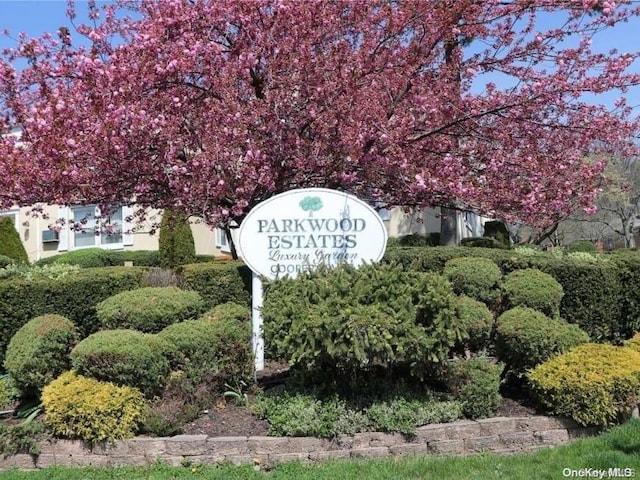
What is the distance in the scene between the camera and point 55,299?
6730 millimetres

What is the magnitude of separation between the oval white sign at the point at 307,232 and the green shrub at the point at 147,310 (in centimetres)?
79

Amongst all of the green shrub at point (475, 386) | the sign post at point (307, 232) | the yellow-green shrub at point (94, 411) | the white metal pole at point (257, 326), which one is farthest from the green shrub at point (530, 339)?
the yellow-green shrub at point (94, 411)

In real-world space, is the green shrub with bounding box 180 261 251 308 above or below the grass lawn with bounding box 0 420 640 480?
above

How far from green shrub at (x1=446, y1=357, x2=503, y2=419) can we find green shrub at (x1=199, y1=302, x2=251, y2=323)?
2.21m

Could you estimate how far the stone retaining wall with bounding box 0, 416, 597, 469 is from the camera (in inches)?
179

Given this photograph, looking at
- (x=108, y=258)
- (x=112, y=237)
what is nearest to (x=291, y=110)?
(x=108, y=258)

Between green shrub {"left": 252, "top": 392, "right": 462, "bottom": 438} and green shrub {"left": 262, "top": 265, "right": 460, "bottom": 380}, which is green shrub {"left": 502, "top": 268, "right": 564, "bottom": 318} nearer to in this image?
green shrub {"left": 262, "top": 265, "right": 460, "bottom": 380}

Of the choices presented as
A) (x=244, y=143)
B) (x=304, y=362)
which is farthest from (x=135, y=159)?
(x=304, y=362)

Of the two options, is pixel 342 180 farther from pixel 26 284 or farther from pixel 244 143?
pixel 26 284

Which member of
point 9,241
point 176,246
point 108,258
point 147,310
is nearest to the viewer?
Answer: point 147,310

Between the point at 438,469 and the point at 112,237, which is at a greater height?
the point at 112,237

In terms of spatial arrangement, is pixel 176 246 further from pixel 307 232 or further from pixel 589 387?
pixel 589 387

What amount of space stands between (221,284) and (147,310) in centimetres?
144

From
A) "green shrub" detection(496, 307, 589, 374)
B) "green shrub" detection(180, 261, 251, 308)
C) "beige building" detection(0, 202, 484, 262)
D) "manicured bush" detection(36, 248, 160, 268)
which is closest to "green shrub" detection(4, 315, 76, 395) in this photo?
"green shrub" detection(180, 261, 251, 308)
